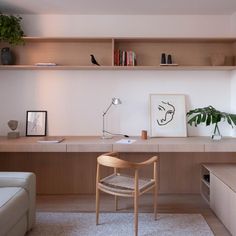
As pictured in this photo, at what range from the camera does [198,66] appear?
3295 mm

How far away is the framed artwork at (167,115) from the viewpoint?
3.44 meters

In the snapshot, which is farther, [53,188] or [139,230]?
[53,188]

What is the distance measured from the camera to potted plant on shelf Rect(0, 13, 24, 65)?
3086 millimetres

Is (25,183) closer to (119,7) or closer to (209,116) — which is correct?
(209,116)

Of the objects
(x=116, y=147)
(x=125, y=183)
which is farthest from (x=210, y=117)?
(x=125, y=183)

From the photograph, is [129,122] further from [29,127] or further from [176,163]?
[29,127]

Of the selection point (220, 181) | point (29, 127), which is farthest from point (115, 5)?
point (220, 181)

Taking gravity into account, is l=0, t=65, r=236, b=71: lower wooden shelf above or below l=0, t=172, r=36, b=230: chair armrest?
above

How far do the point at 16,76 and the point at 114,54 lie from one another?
1287mm

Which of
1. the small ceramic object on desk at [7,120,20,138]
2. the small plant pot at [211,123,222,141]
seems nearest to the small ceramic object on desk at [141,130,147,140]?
the small plant pot at [211,123,222,141]

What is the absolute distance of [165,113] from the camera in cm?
347

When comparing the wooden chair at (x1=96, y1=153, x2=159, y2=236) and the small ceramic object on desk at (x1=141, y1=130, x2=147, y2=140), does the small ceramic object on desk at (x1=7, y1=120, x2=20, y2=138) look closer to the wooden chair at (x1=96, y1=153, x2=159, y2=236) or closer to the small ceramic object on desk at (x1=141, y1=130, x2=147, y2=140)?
the wooden chair at (x1=96, y1=153, x2=159, y2=236)

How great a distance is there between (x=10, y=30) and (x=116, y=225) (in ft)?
7.86

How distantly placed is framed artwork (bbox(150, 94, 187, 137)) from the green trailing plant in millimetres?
1741
